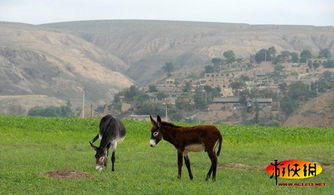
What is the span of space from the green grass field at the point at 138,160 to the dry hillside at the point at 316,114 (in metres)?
103

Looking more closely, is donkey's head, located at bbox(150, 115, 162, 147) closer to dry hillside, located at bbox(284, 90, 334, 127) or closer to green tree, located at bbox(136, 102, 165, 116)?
dry hillside, located at bbox(284, 90, 334, 127)

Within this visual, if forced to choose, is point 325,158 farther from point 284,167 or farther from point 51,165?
point 51,165

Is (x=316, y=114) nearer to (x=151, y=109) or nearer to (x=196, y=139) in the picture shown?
(x=151, y=109)

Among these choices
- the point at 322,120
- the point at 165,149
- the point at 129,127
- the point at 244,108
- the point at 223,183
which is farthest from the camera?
the point at 244,108

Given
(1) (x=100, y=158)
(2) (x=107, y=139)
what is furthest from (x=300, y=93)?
(1) (x=100, y=158)

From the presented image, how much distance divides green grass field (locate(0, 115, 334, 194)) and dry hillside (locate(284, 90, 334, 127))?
102522 mm

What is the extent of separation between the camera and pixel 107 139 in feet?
80.0

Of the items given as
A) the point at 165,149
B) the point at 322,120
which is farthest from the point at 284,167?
the point at 322,120

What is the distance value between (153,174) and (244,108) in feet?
570

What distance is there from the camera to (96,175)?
22047 millimetres

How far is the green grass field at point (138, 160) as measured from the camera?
1950cm

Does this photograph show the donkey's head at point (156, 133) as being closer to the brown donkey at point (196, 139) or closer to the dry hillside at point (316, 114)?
the brown donkey at point (196, 139)

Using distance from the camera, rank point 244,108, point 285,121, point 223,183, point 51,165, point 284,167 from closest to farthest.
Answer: point 223,183, point 284,167, point 51,165, point 285,121, point 244,108

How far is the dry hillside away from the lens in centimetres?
15038
